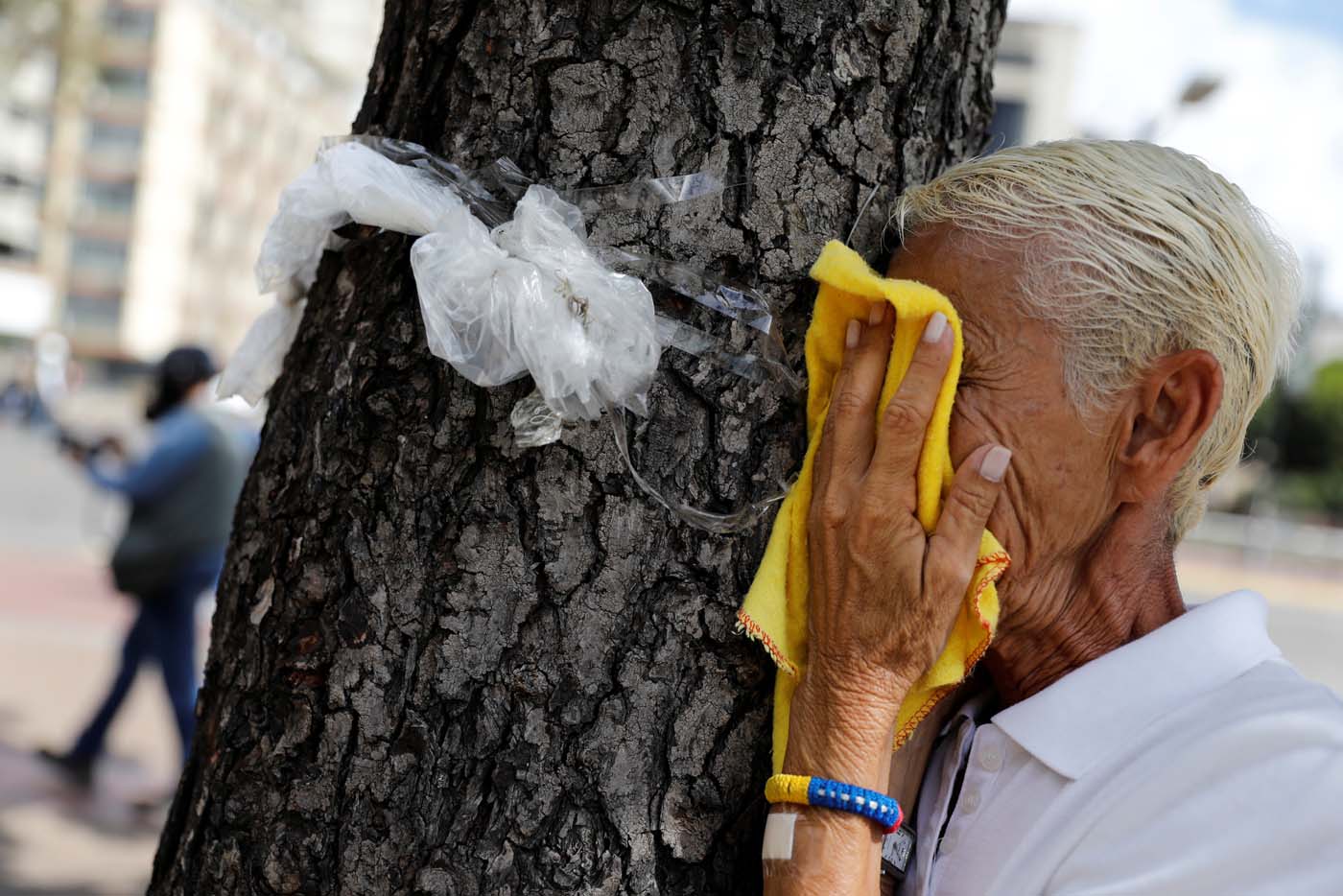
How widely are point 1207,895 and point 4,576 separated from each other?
35.3ft

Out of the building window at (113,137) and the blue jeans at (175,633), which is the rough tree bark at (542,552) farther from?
the building window at (113,137)

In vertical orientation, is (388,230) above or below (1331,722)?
above

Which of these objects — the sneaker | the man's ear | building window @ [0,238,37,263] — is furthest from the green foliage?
building window @ [0,238,37,263]

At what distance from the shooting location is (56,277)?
44.8 meters

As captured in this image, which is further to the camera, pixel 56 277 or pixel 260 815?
pixel 56 277

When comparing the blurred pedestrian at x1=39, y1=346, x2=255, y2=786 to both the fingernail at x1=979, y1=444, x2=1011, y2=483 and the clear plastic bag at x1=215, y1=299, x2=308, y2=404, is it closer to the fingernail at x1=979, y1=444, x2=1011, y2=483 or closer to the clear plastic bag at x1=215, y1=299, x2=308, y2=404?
the clear plastic bag at x1=215, y1=299, x2=308, y2=404

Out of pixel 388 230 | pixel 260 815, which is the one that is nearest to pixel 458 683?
pixel 260 815

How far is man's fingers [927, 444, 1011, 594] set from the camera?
1.37m

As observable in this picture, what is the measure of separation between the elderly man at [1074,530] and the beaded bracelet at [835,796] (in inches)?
0.6

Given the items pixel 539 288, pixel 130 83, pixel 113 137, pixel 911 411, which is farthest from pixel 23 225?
pixel 911 411

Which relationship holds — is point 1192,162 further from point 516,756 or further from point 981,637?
point 516,756

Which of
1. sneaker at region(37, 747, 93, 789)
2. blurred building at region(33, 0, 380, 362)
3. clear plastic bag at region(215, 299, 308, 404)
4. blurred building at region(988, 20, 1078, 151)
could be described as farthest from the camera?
blurred building at region(33, 0, 380, 362)

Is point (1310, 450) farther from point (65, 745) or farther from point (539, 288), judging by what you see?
point (539, 288)

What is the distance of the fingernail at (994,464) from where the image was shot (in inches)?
54.2
